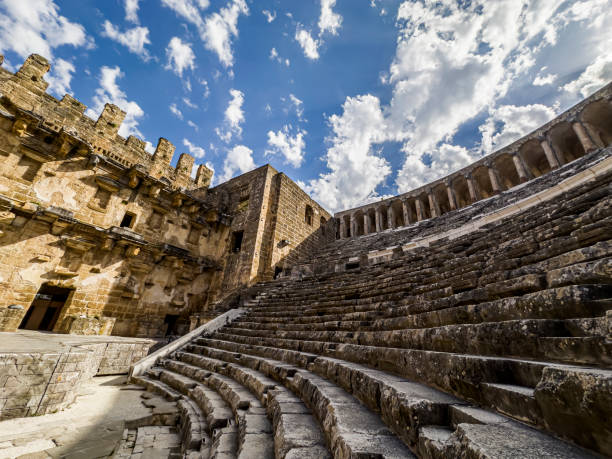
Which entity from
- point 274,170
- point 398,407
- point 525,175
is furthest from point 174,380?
point 525,175

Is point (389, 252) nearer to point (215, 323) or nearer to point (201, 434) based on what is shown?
point (215, 323)

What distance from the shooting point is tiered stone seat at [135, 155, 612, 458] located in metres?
1.06

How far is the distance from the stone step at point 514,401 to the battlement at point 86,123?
1419 centimetres

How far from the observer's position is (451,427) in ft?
4.75

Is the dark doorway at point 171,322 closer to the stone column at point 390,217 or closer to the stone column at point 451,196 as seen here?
the stone column at point 390,217

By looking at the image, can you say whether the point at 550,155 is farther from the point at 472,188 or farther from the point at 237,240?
the point at 237,240

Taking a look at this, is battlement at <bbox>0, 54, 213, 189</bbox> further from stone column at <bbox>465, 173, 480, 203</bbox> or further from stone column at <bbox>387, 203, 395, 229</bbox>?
stone column at <bbox>465, 173, 480, 203</bbox>

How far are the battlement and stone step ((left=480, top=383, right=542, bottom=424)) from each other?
14.2 metres

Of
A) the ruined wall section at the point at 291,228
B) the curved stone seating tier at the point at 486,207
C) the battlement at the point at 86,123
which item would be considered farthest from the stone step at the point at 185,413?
the battlement at the point at 86,123

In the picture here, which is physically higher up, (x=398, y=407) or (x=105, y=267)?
(x=105, y=267)

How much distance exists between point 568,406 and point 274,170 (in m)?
15.4

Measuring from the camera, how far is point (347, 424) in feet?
5.66

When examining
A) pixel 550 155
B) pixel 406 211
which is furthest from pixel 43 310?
pixel 550 155

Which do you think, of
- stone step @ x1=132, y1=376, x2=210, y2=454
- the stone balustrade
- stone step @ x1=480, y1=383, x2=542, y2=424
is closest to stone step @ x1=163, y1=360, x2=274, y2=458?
stone step @ x1=132, y1=376, x2=210, y2=454
